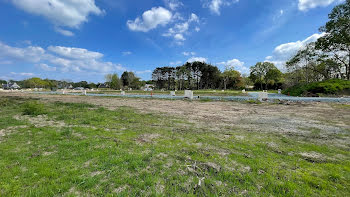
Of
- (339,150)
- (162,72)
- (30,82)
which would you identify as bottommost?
(339,150)

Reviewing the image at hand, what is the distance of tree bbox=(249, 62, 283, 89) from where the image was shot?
53.5m

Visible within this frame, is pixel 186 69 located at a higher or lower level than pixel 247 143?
higher

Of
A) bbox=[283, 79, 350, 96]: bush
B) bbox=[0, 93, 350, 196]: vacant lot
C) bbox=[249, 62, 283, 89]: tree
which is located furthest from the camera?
bbox=[249, 62, 283, 89]: tree

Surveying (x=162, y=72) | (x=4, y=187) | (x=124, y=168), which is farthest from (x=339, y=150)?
(x=162, y=72)

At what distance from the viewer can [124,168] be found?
290 centimetres

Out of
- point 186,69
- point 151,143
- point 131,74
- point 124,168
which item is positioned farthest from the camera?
point 131,74

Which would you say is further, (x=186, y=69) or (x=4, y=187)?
(x=186, y=69)

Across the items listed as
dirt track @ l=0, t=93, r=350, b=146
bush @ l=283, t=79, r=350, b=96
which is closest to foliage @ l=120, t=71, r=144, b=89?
dirt track @ l=0, t=93, r=350, b=146

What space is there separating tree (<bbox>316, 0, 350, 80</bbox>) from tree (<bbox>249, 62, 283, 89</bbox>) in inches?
1075

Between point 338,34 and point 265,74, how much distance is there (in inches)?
1361

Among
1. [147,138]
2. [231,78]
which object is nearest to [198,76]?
[231,78]

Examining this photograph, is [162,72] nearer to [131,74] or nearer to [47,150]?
[131,74]

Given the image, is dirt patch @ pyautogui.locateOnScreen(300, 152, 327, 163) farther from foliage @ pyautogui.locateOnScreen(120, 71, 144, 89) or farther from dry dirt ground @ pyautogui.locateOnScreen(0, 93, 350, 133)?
foliage @ pyautogui.locateOnScreen(120, 71, 144, 89)

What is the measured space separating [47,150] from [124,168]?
8.20 ft
